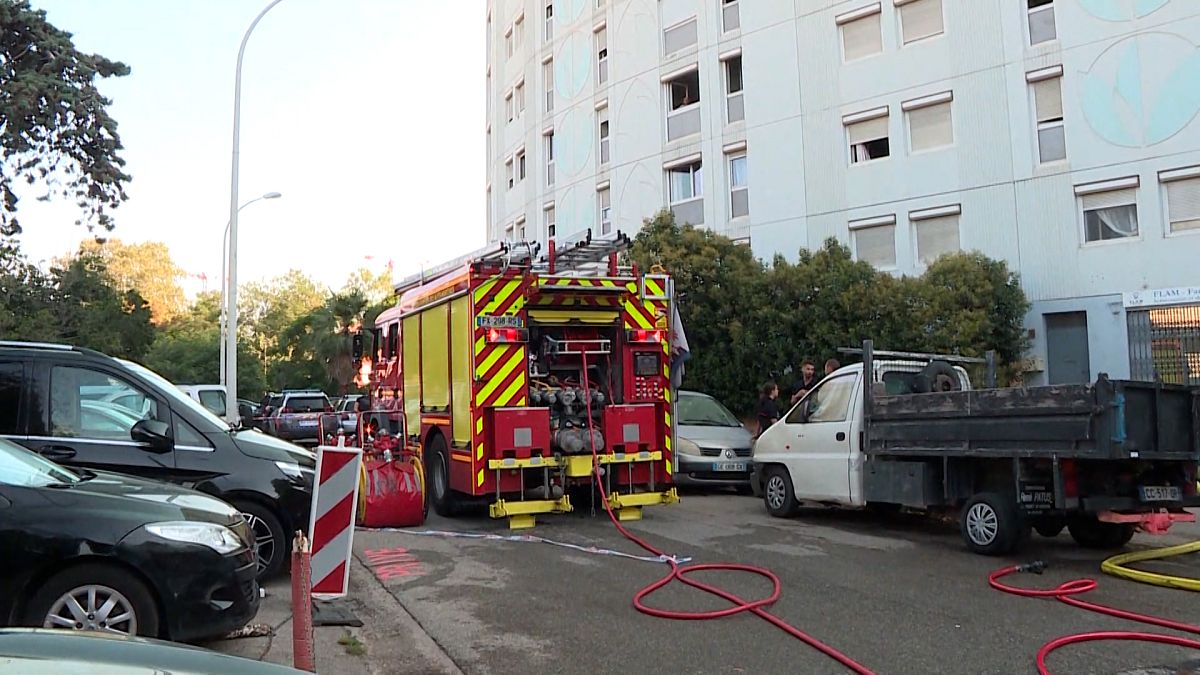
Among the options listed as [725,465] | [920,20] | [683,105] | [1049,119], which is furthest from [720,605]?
[683,105]

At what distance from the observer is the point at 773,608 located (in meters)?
6.64

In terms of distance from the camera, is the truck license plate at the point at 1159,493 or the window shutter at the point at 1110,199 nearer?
the truck license plate at the point at 1159,493

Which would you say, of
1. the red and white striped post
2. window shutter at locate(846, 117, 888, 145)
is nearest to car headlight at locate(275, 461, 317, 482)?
the red and white striped post

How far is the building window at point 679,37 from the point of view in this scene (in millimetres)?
26672

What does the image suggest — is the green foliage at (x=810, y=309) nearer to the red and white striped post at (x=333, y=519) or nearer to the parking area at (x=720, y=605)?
the parking area at (x=720, y=605)

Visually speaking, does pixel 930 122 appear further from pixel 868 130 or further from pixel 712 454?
pixel 712 454

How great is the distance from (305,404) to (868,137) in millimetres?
16439

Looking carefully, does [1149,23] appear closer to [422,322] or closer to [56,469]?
[422,322]

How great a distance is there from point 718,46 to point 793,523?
59.6ft

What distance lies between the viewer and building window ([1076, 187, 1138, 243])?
19.0m

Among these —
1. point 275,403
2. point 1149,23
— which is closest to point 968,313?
point 1149,23

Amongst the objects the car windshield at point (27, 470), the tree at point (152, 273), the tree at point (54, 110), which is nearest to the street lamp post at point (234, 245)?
the tree at point (54, 110)

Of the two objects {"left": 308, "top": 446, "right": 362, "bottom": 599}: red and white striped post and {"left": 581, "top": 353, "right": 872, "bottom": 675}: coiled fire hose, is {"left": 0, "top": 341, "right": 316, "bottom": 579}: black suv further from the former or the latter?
{"left": 581, "top": 353, "right": 872, "bottom": 675}: coiled fire hose

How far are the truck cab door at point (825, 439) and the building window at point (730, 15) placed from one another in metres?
17.2
